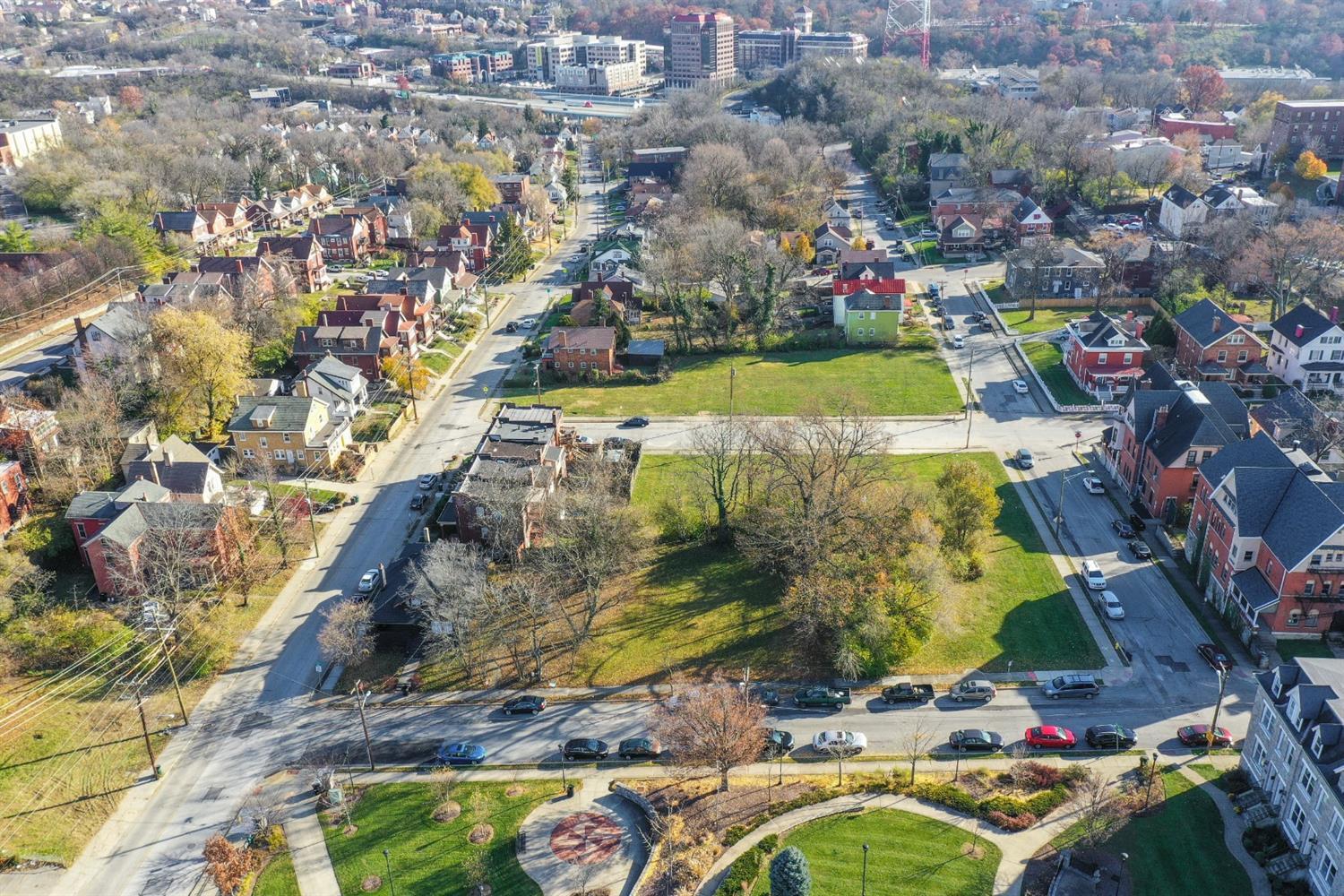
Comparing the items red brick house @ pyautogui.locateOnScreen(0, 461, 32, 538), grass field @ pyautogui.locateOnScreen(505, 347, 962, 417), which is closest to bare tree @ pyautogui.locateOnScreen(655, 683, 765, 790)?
grass field @ pyautogui.locateOnScreen(505, 347, 962, 417)

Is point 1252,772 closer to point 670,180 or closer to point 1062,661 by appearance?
point 1062,661

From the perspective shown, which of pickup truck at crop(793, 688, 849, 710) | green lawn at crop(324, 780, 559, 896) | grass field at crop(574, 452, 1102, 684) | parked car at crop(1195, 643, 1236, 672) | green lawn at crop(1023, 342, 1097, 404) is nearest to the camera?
green lawn at crop(324, 780, 559, 896)

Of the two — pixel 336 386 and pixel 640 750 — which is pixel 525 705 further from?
pixel 336 386

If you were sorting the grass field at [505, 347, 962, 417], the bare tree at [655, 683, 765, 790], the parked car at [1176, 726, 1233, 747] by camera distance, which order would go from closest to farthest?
the bare tree at [655, 683, 765, 790] < the parked car at [1176, 726, 1233, 747] < the grass field at [505, 347, 962, 417]

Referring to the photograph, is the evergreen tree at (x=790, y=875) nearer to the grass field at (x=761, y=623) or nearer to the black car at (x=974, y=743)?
the black car at (x=974, y=743)

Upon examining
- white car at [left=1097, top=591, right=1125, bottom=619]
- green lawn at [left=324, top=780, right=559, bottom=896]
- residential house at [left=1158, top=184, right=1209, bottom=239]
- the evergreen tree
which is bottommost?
green lawn at [left=324, top=780, right=559, bottom=896]

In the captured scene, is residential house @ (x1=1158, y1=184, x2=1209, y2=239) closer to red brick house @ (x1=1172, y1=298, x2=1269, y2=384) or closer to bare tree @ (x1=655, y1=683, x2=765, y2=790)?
red brick house @ (x1=1172, y1=298, x2=1269, y2=384)

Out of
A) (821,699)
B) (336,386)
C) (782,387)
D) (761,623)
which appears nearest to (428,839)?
(821,699)
